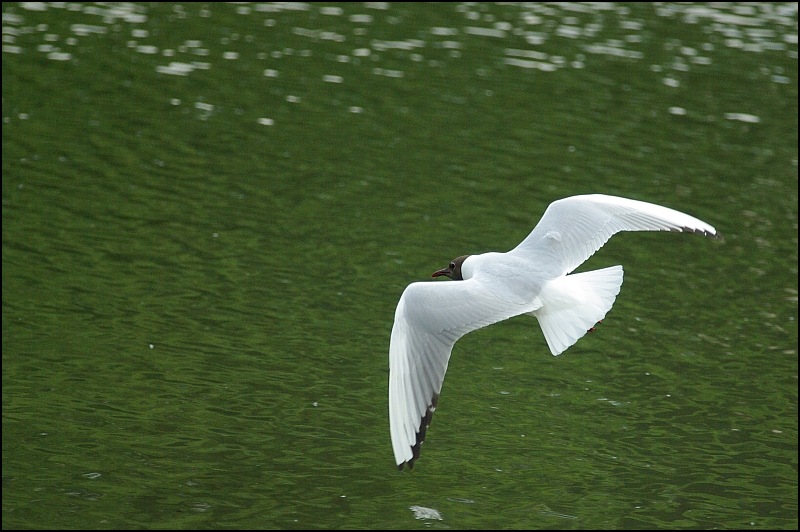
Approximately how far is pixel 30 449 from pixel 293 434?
6.28ft

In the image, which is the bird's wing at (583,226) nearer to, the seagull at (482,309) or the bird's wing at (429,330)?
the seagull at (482,309)

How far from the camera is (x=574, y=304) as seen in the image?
765 centimetres

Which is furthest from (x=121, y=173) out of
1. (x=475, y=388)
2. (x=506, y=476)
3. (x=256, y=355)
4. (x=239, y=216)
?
(x=506, y=476)

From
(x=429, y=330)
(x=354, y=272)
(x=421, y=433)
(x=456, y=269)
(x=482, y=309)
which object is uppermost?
(x=482, y=309)

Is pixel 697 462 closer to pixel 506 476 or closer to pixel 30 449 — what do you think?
pixel 506 476

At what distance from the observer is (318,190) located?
51.6 feet

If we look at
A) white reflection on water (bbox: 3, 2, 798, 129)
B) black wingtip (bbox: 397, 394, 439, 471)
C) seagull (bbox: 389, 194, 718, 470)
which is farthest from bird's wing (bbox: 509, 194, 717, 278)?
white reflection on water (bbox: 3, 2, 798, 129)

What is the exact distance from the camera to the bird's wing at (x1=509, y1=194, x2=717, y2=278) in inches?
324

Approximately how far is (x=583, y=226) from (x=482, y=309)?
1419 mm

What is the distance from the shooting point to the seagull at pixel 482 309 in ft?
23.7

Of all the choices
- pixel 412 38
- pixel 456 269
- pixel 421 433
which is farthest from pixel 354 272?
pixel 412 38

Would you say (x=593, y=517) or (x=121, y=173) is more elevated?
(x=593, y=517)

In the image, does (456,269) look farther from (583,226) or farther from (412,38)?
(412,38)

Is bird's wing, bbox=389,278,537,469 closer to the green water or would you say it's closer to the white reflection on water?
the green water
